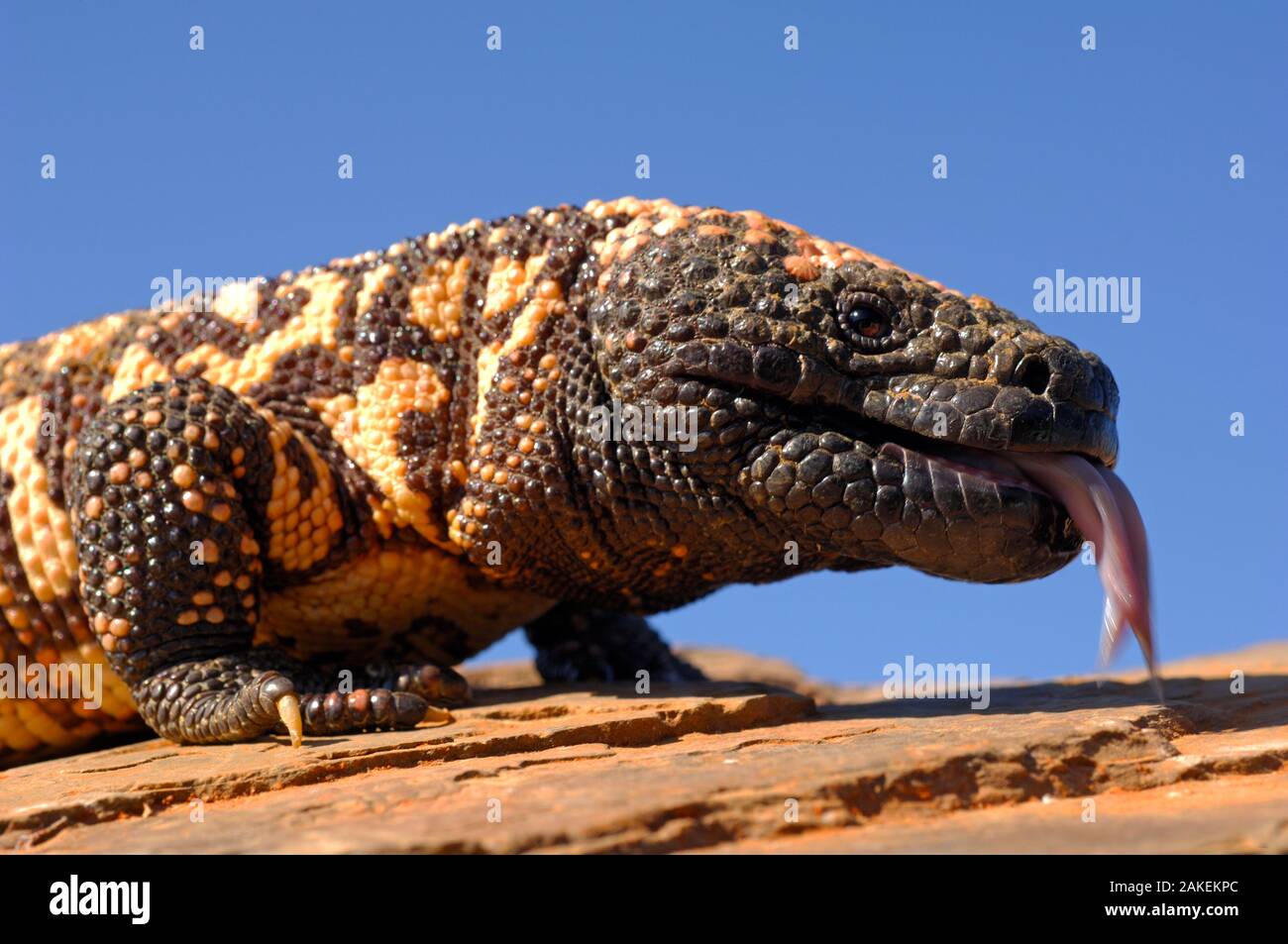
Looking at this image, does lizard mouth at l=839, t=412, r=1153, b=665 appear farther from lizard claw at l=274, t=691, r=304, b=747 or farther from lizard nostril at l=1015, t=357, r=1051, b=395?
lizard claw at l=274, t=691, r=304, b=747

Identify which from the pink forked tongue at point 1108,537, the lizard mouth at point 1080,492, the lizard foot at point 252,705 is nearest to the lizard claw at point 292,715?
the lizard foot at point 252,705

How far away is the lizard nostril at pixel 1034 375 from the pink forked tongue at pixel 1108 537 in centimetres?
24

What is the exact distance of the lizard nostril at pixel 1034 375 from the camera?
4.56 meters

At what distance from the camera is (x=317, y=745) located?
443 cm

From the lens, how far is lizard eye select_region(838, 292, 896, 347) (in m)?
4.75

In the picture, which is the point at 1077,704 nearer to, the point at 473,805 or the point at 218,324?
the point at 473,805

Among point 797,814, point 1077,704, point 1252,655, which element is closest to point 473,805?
point 797,814

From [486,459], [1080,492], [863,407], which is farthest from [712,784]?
[486,459]

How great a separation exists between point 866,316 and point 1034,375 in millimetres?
629

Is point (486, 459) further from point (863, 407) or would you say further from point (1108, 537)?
point (1108, 537)

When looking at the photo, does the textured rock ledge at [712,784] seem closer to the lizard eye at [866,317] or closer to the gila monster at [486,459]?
the gila monster at [486,459]

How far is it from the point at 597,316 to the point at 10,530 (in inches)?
109

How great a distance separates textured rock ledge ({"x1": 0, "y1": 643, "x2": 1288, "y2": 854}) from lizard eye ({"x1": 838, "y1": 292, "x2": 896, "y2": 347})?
1.39m

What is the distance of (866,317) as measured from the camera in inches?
188
